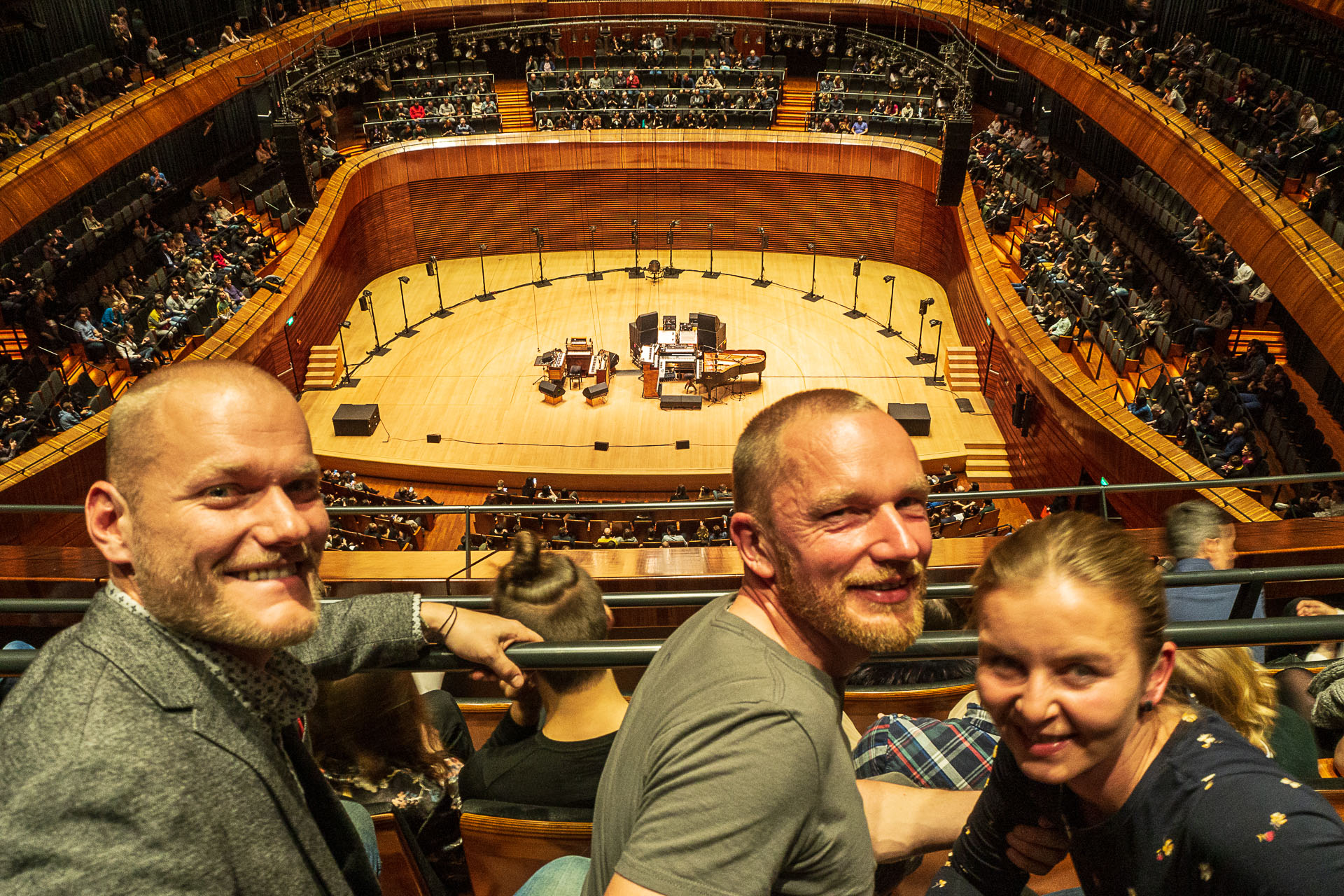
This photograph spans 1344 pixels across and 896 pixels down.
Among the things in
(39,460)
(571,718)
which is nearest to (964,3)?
(39,460)

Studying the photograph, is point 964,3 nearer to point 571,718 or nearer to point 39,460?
point 39,460

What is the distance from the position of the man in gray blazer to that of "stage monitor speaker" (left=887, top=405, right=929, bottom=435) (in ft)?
38.8

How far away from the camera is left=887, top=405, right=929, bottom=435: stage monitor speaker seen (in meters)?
12.6

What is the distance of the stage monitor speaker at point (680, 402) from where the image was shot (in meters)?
13.4

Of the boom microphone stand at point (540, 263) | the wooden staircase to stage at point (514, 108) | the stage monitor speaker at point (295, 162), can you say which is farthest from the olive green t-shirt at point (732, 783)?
the wooden staircase to stage at point (514, 108)

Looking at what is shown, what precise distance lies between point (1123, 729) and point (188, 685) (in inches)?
44.9

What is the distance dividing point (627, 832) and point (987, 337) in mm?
13280

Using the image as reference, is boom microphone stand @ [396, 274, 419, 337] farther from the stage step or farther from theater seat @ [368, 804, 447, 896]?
theater seat @ [368, 804, 447, 896]

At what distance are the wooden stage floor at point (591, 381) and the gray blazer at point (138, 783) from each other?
1059 cm

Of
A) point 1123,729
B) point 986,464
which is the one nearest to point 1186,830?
point 1123,729

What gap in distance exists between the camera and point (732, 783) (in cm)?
104

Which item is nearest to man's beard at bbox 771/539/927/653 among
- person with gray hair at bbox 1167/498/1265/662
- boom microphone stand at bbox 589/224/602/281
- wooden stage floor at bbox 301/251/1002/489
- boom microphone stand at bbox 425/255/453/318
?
person with gray hair at bbox 1167/498/1265/662

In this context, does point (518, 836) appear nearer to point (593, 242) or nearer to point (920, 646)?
point (920, 646)

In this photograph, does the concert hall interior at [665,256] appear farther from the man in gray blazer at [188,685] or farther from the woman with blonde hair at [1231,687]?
the man in gray blazer at [188,685]
